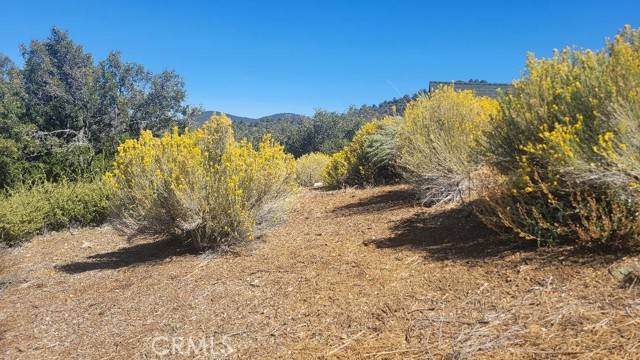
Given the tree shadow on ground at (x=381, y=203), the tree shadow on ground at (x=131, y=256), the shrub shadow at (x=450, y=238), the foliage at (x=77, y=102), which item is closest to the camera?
the shrub shadow at (x=450, y=238)

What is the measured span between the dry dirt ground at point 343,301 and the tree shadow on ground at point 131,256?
0.15 feet

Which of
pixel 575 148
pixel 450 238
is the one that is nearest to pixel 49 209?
pixel 450 238

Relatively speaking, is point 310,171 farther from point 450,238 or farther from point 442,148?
point 450,238

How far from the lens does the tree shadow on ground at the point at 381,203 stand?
6.89m

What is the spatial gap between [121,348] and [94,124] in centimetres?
1556

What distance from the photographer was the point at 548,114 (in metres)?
4.05

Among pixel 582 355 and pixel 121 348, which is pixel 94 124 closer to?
pixel 121 348

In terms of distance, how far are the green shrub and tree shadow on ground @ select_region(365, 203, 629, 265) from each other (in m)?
5.93

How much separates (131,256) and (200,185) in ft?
6.35

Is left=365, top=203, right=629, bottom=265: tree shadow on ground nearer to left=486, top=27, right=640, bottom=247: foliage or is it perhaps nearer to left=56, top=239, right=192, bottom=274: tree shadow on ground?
left=486, top=27, right=640, bottom=247: foliage

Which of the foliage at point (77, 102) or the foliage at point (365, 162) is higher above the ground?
the foliage at point (77, 102)

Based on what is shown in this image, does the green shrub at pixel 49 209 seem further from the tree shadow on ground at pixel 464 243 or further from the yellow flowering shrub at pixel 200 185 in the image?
the tree shadow on ground at pixel 464 243

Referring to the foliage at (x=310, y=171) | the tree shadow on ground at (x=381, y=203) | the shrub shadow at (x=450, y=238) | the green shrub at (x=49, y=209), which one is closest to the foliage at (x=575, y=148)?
the shrub shadow at (x=450, y=238)

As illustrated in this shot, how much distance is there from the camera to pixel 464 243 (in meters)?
4.42
